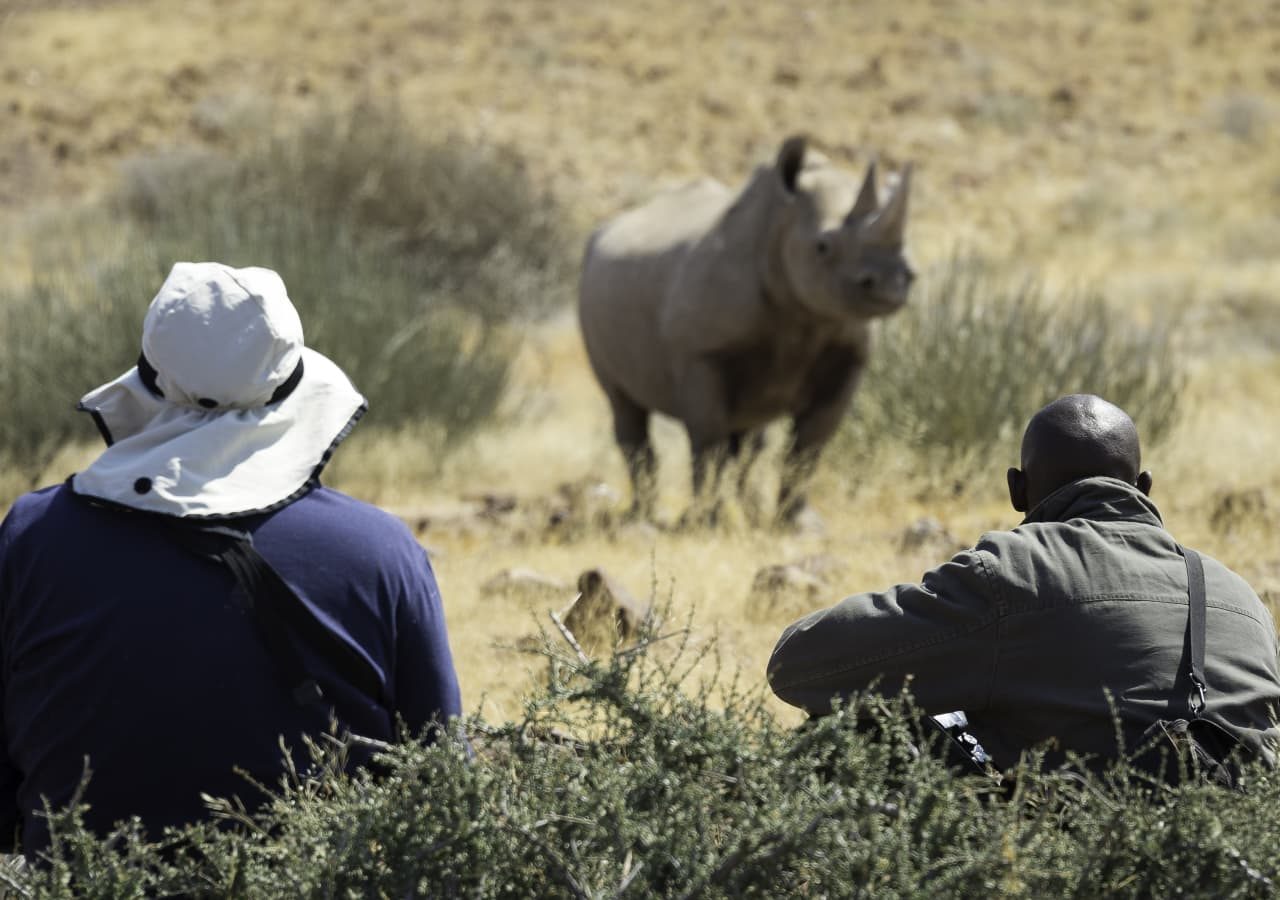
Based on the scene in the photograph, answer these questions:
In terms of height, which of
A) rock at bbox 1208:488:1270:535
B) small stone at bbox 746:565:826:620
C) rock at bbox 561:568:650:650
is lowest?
rock at bbox 1208:488:1270:535

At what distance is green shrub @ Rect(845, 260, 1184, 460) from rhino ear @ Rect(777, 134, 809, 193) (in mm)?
1865

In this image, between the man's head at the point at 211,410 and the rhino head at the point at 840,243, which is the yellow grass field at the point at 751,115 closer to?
the rhino head at the point at 840,243

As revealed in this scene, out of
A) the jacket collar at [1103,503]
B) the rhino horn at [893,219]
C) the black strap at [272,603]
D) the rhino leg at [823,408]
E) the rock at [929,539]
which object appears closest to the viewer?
the black strap at [272,603]

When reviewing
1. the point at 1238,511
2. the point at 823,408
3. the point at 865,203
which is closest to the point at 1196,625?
the point at 1238,511

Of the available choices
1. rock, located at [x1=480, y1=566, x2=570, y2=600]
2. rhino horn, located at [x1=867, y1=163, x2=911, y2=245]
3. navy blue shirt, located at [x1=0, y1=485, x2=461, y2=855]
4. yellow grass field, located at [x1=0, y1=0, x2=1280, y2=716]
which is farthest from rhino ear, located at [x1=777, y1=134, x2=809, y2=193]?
navy blue shirt, located at [x1=0, y1=485, x2=461, y2=855]

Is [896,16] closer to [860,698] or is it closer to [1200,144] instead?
[1200,144]

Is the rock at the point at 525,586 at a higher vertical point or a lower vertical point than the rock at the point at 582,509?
higher

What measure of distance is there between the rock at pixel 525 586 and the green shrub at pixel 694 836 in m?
3.73

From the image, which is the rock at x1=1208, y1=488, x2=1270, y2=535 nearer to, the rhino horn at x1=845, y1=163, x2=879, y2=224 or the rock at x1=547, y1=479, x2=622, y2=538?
the rhino horn at x1=845, y1=163, x2=879, y2=224

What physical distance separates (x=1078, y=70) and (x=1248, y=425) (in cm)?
2441

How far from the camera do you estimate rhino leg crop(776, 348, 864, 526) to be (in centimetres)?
916

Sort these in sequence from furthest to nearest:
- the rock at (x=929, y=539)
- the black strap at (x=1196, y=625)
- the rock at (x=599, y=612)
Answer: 1. the rock at (x=929, y=539)
2. the rock at (x=599, y=612)
3. the black strap at (x=1196, y=625)

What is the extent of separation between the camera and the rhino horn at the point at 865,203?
834 cm

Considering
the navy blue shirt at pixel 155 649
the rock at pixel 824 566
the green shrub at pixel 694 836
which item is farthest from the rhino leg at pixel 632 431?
the green shrub at pixel 694 836
